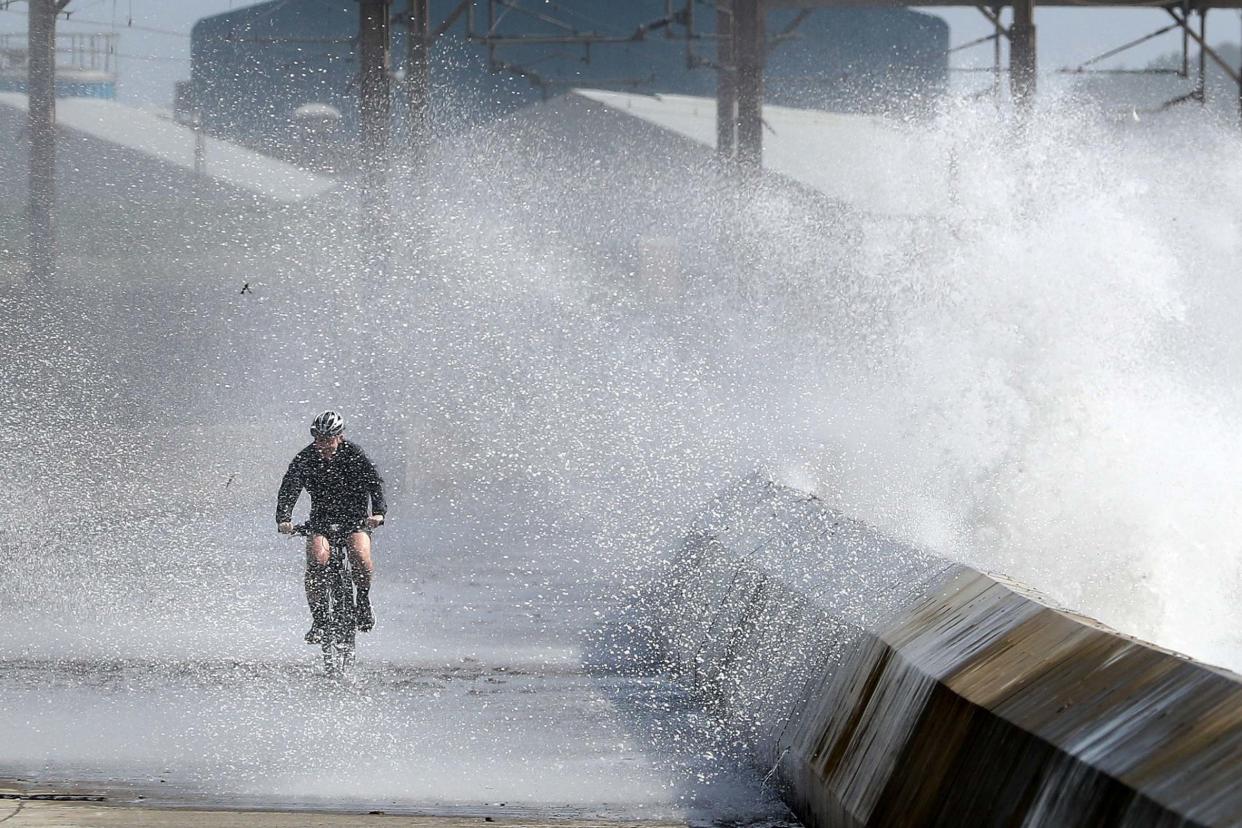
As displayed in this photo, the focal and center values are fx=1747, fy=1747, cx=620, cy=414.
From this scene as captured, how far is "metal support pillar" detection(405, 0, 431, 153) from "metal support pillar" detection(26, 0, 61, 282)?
532cm

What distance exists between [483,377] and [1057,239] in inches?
571

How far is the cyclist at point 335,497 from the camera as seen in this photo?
31.7 feet

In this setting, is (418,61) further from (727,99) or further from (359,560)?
(359,560)

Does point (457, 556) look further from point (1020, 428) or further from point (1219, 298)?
point (1219, 298)

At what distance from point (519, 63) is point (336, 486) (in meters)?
40.9

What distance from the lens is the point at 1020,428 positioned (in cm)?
1552

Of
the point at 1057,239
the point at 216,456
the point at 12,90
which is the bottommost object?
the point at 216,456

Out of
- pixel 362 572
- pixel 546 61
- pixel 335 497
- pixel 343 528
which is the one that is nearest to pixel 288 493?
pixel 335 497

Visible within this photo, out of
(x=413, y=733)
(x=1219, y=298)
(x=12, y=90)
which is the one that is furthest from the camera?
(x=12, y=90)

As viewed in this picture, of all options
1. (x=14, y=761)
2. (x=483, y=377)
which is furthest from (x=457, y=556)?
(x=483, y=377)

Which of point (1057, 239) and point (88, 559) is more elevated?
point (1057, 239)

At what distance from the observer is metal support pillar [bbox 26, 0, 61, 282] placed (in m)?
26.8

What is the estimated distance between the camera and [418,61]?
2455 cm

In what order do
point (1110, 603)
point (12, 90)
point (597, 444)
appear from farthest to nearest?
1. point (12, 90)
2. point (597, 444)
3. point (1110, 603)
